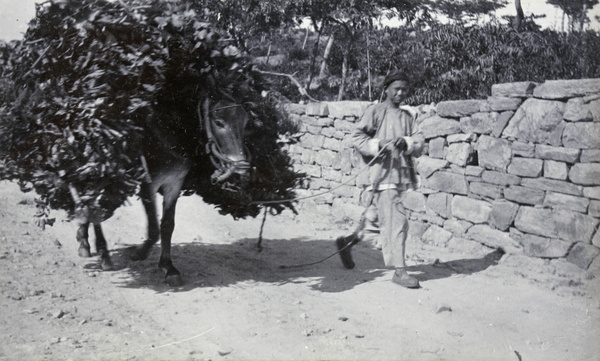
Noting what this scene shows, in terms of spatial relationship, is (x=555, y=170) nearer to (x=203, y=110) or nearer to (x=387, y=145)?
(x=387, y=145)

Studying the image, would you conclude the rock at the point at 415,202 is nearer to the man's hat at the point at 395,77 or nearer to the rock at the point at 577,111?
the rock at the point at 577,111

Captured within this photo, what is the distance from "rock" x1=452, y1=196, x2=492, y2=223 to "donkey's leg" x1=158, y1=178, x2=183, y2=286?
336 centimetres

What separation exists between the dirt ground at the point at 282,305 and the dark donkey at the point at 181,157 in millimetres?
378

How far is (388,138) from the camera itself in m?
4.91

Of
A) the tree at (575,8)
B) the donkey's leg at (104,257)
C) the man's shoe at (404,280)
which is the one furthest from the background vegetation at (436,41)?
the man's shoe at (404,280)

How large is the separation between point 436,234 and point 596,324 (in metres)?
2.70

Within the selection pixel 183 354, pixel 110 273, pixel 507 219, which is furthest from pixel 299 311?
pixel 507 219

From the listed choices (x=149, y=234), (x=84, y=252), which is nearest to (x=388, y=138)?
(x=149, y=234)

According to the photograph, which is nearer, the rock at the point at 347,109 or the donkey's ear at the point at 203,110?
the donkey's ear at the point at 203,110

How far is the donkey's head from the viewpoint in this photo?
449 cm

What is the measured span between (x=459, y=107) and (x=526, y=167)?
1219mm

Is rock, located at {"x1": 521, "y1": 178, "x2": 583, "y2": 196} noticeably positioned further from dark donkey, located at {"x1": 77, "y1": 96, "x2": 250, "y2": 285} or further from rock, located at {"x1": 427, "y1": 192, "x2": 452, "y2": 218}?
dark donkey, located at {"x1": 77, "y1": 96, "x2": 250, "y2": 285}

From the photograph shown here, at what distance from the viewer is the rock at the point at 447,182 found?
21.3 ft

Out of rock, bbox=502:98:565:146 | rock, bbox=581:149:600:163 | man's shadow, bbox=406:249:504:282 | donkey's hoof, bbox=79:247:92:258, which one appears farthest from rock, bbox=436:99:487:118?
donkey's hoof, bbox=79:247:92:258
